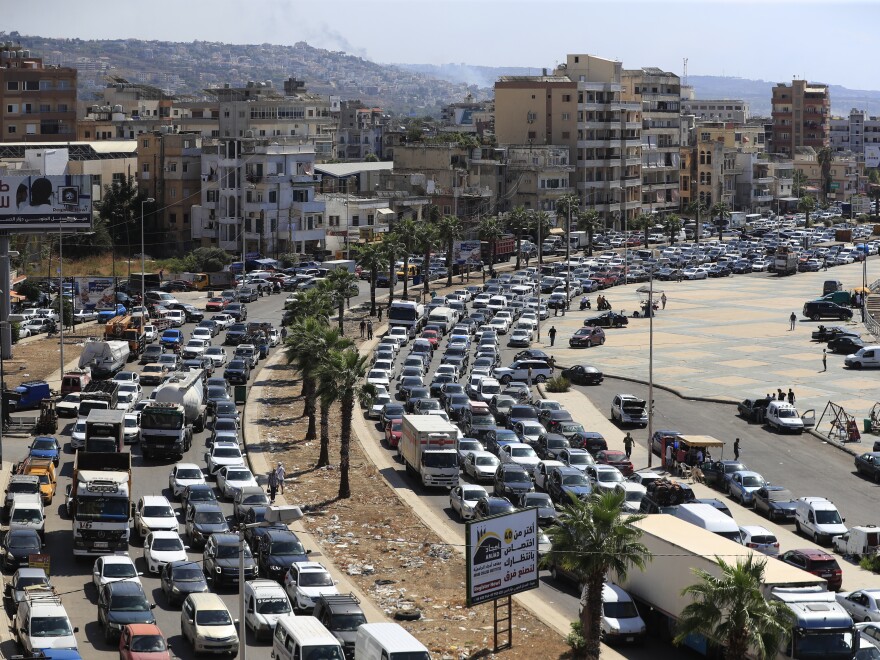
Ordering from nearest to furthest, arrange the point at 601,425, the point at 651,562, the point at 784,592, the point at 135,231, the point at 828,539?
the point at 784,592 < the point at 651,562 < the point at 828,539 < the point at 601,425 < the point at 135,231

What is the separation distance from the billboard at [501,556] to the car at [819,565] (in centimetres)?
851

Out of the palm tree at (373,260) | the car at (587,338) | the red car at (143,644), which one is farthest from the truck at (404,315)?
the red car at (143,644)

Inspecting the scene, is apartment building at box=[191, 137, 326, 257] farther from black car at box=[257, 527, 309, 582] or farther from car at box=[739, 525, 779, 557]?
car at box=[739, 525, 779, 557]

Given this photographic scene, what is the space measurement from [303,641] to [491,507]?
14617 mm

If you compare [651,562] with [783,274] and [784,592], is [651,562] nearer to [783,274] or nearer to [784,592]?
[784,592]

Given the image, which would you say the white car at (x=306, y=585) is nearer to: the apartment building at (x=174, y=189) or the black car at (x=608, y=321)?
the black car at (x=608, y=321)

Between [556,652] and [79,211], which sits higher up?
[79,211]

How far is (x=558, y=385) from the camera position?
2908 inches

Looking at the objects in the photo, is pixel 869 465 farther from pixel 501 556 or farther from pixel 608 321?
pixel 608 321

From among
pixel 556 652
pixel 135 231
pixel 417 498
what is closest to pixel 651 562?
pixel 556 652

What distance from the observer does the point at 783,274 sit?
13412cm

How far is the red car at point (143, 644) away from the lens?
A: 32.5 metres

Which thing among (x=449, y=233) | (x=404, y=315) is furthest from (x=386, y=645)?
(x=449, y=233)

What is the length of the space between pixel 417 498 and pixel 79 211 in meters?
39.4
